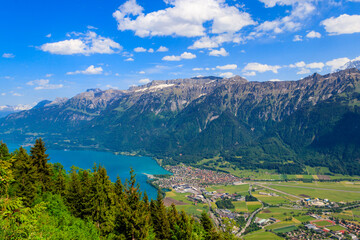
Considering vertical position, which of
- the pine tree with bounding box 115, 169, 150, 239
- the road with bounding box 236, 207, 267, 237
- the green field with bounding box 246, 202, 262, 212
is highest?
the pine tree with bounding box 115, 169, 150, 239

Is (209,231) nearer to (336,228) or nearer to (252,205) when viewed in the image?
(336,228)

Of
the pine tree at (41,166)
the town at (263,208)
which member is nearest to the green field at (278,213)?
the town at (263,208)

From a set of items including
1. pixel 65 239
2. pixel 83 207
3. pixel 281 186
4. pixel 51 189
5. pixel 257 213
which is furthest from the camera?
pixel 281 186

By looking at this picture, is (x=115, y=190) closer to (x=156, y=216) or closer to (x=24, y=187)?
(x=156, y=216)

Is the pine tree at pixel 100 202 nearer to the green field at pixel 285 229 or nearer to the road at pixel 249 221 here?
the road at pixel 249 221

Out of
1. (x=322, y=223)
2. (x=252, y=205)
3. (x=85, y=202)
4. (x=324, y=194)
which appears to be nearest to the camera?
(x=85, y=202)

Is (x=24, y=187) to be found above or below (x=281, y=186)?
above

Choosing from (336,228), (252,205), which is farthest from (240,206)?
(336,228)

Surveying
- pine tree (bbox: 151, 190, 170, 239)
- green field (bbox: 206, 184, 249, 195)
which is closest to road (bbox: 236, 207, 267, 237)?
green field (bbox: 206, 184, 249, 195)

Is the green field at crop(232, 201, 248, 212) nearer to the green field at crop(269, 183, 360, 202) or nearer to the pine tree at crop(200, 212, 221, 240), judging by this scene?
the green field at crop(269, 183, 360, 202)

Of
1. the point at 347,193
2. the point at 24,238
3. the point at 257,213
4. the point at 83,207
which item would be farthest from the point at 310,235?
the point at 24,238

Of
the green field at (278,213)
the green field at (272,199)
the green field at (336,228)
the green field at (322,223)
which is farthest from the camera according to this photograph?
the green field at (272,199)
